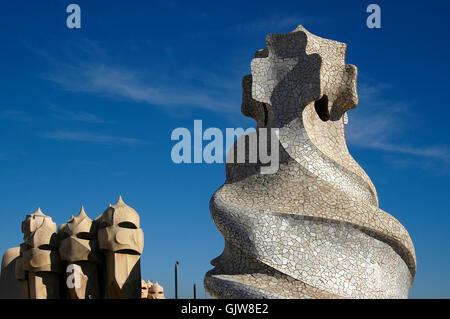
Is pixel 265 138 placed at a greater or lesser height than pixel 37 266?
greater

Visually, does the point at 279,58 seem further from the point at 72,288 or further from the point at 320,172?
the point at 72,288

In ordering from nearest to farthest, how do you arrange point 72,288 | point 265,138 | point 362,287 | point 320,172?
point 362,287
point 320,172
point 265,138
point 72,288

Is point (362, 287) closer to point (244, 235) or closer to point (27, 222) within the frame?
point (244, 235)

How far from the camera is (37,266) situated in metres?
12.3

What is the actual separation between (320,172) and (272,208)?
1.07m

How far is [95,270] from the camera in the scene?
1201 centimetres

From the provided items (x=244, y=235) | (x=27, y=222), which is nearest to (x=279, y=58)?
(x=244, y=235)

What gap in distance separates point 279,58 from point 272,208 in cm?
311
